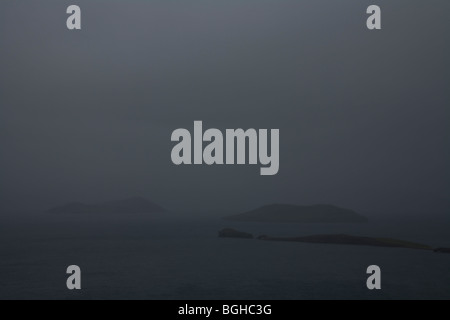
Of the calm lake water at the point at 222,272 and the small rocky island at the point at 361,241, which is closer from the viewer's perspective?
the calm lake water at the point at 222,272

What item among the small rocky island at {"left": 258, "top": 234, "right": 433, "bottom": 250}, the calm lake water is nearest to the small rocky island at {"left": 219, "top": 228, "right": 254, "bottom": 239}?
the small rocky island at {"left": 258, "top": 234, "right": 433, "bottom": 250}

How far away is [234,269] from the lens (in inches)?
1314

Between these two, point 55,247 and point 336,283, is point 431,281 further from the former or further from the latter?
point 55,247

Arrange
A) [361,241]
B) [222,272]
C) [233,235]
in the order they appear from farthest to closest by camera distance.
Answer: [233,235] < [361,241] < [222,272]

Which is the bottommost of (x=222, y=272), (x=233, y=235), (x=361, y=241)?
(x=233, y=235)

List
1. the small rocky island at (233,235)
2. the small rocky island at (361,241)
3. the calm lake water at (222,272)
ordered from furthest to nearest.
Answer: the small rocky island at (233,235)
the small rocky island at (361,241)
the calm lake water at (222,272)

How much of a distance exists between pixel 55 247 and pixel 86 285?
30.5 m

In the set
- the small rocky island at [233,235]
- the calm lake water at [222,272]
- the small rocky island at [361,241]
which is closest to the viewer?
the calm lake water at [222,272]

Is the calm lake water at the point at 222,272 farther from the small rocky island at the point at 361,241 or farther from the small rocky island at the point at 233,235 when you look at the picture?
the small rocky island at the point at 233,235

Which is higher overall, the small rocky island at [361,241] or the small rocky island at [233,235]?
the small rocky island at [361,241]

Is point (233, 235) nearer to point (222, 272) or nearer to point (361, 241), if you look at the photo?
point (361, 241)

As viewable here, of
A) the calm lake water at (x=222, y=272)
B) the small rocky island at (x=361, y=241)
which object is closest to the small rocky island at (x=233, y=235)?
the small rocky island at (x=361, y=241)

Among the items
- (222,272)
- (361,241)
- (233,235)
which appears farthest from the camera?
(233,235)

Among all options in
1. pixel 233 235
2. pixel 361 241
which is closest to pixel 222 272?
pixel 361 241
